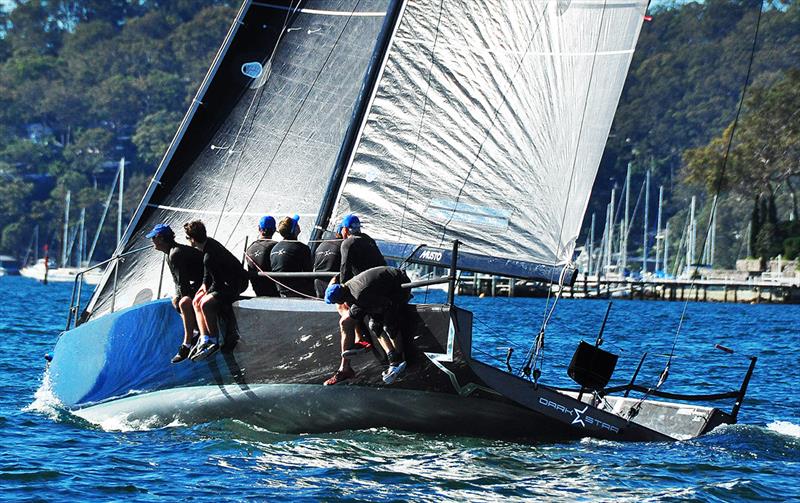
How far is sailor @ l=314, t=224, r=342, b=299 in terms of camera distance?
11664 millimetres

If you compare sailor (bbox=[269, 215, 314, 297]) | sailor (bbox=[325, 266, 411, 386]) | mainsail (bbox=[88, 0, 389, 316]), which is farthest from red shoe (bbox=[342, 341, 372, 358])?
mainsail (bbox=[88, 0, 389, 316])

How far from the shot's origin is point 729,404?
16406 millimetres

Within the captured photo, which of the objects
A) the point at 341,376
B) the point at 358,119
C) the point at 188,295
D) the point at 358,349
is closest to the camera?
the point at 358,349

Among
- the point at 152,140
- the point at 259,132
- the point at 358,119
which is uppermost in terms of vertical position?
the point at 152,140

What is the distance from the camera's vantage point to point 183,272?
11.6 meters

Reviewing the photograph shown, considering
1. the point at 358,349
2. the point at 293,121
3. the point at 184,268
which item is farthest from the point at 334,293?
the point at 293,121

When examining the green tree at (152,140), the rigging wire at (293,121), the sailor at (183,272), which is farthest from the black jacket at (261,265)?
the green tree at (152,140)

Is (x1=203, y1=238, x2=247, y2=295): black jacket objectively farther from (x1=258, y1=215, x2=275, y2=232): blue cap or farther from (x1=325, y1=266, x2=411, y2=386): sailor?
(x1=325, y1=266, x2=411, y2=386): sailor

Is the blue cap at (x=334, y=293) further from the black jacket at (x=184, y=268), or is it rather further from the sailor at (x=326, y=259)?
the black jacket at (x=184, y=268)

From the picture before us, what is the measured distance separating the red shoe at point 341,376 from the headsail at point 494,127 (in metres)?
1.55

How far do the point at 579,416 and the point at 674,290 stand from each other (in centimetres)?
5367

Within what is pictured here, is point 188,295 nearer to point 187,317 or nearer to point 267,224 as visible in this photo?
point 187,317

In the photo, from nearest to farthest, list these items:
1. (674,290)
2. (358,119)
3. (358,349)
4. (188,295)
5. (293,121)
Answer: (358,349)
(188,295)
(358,119)
(293,121)
(674,290)

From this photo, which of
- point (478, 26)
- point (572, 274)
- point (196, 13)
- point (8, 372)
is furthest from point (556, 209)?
point (196, 13)
